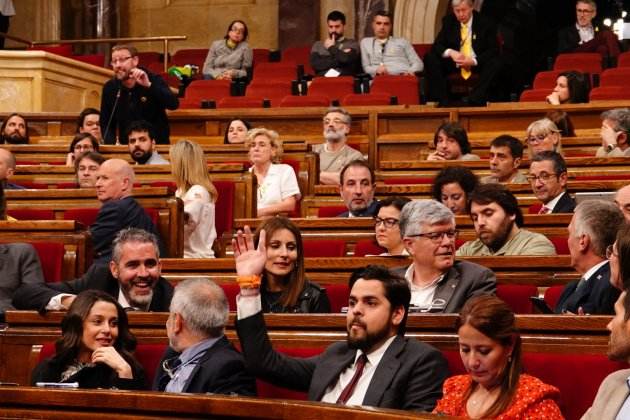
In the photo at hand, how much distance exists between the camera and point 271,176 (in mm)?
6145

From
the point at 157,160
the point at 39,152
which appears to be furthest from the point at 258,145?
the point at 39,152

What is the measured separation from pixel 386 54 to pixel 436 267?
5831 millimetres

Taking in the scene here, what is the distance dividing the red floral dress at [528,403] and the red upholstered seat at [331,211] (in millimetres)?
2821

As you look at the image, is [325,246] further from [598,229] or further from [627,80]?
[627,80]

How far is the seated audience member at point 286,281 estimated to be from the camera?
3.72 m

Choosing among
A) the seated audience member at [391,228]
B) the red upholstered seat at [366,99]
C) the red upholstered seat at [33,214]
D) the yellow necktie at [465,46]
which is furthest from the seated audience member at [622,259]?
the yellow necktie at [465,46]

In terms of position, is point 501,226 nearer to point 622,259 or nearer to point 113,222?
point 622,259

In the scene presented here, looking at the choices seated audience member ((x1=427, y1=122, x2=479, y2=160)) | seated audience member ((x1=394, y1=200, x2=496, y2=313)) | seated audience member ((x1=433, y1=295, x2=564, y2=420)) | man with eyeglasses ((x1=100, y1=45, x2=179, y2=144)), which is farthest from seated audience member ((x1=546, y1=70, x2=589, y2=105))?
seated audience member ((x1=433, y1=295, x2=564, y2=420))

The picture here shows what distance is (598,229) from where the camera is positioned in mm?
3455

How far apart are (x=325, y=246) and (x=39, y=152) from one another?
300cm

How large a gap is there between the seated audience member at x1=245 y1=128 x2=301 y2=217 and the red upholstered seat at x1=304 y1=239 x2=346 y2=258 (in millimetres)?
1167

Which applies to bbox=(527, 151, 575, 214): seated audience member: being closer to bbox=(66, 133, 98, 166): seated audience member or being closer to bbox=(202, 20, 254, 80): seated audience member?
bbox=(66, 133, 98, 166): seated audience member

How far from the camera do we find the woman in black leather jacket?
146 inches

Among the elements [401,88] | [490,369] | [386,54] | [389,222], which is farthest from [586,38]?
[490,369]
